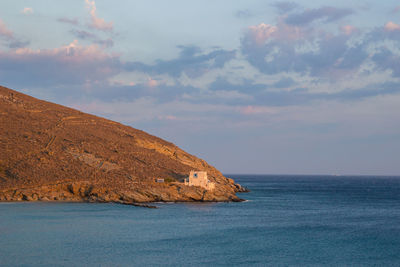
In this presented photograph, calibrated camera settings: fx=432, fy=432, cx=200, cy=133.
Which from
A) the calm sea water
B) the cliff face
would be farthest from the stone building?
the calm sea water

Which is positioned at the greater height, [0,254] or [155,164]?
[155,164]

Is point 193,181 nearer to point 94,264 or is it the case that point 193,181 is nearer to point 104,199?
point 104,199

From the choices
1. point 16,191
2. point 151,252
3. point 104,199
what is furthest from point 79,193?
point 151,252

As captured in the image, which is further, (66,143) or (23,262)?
(66,143)

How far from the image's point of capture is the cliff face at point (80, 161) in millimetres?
97688

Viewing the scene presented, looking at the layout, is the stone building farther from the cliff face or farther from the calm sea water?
the calm sea water

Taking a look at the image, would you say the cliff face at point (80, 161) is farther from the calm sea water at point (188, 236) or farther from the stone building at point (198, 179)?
the calm sea water at point (188, 236)

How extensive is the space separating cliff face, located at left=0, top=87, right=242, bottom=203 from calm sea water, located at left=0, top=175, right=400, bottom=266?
400 inches

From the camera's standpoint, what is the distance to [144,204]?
94.2m

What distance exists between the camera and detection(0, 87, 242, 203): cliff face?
9769cm

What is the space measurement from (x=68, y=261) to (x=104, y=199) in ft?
174

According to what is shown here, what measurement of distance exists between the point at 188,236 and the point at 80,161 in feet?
198

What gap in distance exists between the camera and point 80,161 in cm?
11081

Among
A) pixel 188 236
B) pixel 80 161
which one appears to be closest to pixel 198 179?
pixel 80 161
